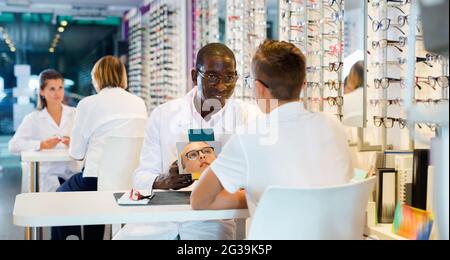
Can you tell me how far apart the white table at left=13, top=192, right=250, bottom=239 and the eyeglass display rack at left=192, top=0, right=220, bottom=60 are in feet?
11.7

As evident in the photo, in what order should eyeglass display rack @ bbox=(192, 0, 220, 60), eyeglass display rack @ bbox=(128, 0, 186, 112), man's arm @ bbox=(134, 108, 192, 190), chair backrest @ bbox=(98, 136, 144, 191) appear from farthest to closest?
1. eyeglass display rack @ bbox=(128, 0, 186, 112)
2. eyeglass display rack @ bbox=(192, 0, 220, 60)
3. chair backrest @ bbox=(98, 136, 144, 191)
4. man's arm @ bbox=(134, 108, 192, 190)

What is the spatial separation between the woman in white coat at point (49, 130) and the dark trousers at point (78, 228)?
1.70 ft

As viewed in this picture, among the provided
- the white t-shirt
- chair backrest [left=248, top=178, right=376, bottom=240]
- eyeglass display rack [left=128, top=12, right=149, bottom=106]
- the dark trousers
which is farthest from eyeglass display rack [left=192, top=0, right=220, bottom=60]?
chair backrest [left=248, top=178, right=376, bottom=240]

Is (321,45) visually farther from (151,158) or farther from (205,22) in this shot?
(205,22)

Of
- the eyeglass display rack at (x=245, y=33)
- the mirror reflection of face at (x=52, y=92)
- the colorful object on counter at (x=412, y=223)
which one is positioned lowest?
the colorful object on counter at (x=412, y=223)

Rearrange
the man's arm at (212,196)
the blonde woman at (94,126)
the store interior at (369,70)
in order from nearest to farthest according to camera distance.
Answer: the store interior at (369,70) < the man's arm at (212,196) < the blonde woman at (94,126)

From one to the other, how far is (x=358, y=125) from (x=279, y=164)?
1008 millimetres

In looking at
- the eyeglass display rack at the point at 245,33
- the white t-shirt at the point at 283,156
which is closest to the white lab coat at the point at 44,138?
the eyeglass display rack at the point at 245,33

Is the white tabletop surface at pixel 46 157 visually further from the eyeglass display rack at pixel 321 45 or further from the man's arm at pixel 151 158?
the eyeglass display rack at pixel 321 45

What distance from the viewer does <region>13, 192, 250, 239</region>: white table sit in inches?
75.1

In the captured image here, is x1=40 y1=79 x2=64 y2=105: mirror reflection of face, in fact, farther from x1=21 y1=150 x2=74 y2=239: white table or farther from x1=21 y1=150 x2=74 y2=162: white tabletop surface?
x1=21 y1=150 x2=74 y2=162: white tabletop surface

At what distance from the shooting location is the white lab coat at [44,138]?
14.8 feet
